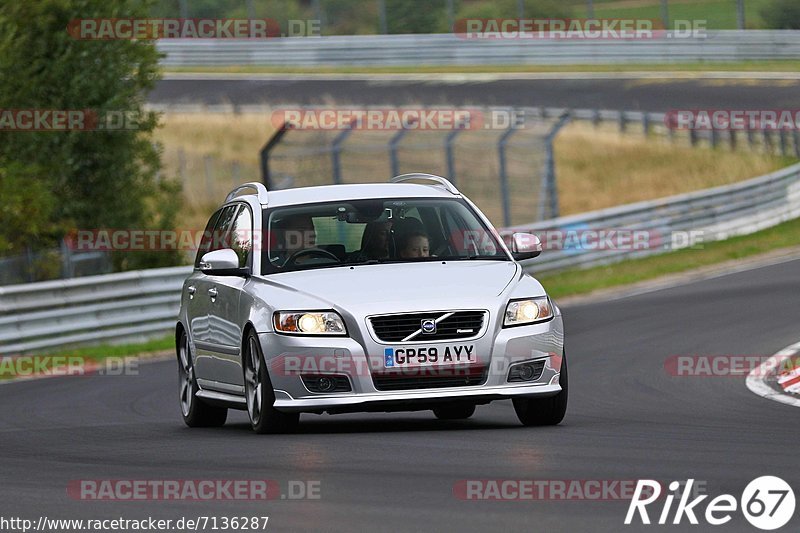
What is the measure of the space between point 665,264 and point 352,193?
17125mm

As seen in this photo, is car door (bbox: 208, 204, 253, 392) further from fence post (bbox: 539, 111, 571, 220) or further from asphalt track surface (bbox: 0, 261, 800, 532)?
fence post (bbox: 539, 111, 571, 220)

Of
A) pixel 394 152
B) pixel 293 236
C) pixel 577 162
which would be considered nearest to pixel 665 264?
pixel 394 152

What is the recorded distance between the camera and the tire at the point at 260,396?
10594 millimetres

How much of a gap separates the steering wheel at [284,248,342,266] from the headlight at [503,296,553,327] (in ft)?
4.47

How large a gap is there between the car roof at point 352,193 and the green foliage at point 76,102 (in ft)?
43.0

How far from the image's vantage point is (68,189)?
84.4ft

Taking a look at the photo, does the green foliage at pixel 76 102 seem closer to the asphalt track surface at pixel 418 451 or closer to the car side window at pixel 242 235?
the asphalt track surface at pixel 418 451

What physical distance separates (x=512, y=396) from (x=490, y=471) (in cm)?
203

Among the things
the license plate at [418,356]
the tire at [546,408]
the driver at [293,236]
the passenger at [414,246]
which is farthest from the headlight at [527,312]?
the driver at [293,236]

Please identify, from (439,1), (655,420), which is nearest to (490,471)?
(655,420)

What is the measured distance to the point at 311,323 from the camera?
10477 mm

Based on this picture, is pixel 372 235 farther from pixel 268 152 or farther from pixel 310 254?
pixel 268 152

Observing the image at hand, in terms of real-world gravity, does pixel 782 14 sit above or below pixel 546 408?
above

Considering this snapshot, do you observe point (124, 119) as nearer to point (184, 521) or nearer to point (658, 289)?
point (658, 289)
